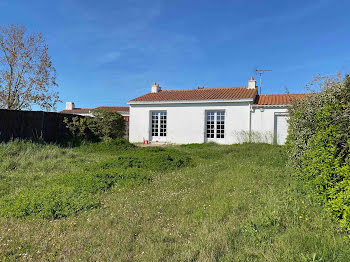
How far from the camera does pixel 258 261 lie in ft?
7.88

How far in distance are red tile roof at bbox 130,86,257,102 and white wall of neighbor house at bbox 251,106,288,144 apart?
127 cm

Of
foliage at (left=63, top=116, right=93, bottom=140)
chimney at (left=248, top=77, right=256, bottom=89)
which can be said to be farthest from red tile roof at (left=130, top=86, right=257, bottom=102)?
foliage at (left=63, top=116, right=93, bottom=140)

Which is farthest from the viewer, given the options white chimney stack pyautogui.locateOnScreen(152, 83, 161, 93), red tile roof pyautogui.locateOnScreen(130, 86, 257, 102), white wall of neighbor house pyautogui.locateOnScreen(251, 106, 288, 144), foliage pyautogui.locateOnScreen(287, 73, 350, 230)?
white chimney stack pyautogui.locateOnScreen(152, 83, 161, 93)

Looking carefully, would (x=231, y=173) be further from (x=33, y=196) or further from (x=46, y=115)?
(x=46, y=115)

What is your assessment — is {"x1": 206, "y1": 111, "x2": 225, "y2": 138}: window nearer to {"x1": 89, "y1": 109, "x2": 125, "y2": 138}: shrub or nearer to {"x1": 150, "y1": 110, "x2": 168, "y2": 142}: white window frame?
{"x1": 150, "y1": 110, "x2": 168, "y2": 142}: white window frame

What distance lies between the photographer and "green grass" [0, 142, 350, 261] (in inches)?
101

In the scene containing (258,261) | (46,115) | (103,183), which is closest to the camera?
(258,261)

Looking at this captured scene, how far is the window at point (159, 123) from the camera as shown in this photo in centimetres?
Answer: 1758

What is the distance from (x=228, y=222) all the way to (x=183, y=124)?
13.7m

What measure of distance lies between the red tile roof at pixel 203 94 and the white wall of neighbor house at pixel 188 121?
1.46 ft

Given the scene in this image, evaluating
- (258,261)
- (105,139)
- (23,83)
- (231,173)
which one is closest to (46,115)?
(105,139)

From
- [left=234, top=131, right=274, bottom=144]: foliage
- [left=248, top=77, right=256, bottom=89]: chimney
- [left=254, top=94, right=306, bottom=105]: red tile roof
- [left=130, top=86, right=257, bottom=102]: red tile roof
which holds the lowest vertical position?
[left=234, top=131, right=274, bottom=144]: foliage

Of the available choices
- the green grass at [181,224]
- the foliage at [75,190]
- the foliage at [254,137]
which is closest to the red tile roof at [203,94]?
the foliage at [254,137]

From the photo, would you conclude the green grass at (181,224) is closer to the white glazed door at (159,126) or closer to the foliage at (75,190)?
the foliage at (75,190)
